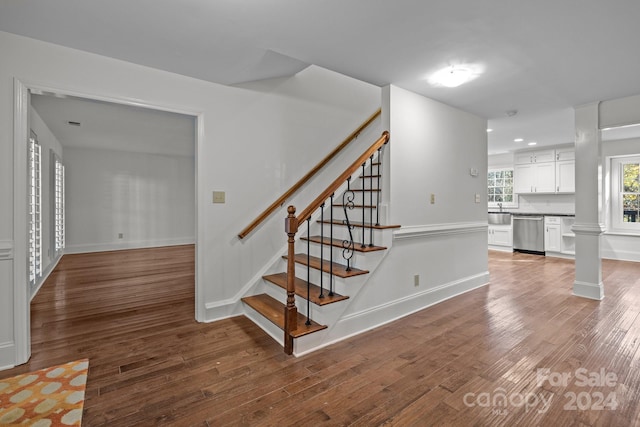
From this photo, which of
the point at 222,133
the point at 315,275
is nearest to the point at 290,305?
the point at 315,275

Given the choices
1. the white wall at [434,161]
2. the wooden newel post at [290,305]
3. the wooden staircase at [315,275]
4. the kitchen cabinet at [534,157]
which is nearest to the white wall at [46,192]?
the wooden staircase at [315,275]

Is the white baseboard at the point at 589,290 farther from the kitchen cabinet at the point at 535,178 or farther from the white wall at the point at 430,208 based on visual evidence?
the kitchen cabinet at the point at 535,178

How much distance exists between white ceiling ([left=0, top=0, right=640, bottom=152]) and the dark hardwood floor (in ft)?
7.89

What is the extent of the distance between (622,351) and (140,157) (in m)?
9.27

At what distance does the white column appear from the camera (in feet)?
12.4

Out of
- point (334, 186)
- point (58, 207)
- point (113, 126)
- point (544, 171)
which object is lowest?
point (58, 207)

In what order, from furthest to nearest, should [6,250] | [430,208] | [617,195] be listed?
[617,195], [430,208], [6,250]

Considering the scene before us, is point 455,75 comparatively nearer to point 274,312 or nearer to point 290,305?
point 290,305

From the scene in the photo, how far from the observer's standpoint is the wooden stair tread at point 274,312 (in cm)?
246

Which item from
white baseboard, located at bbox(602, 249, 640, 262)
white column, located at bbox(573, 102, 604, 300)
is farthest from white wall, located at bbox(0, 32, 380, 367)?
white baseboard, located at bbox(602, 249, 640, 262)

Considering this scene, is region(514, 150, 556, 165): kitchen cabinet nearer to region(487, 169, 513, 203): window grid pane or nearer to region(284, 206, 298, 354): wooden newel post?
region(487, 169, 513, 203): window grid pane

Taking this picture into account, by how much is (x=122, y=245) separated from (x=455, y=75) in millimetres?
8154

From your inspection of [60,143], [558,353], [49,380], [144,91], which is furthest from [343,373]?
[60,143]

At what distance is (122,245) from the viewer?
25.2 feet
